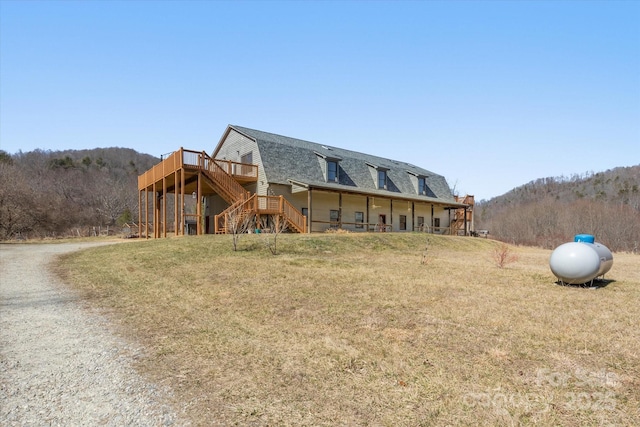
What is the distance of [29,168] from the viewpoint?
242 feet

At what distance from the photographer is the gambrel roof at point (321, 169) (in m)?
25.2

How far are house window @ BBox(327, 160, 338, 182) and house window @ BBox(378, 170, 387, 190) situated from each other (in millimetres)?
4527

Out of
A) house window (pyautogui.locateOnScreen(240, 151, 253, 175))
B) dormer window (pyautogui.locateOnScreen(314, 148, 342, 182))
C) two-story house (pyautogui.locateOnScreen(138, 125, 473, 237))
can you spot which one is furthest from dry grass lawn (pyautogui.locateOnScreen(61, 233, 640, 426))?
dormer window (pyautogui.locateOnScreen(314, 148, 342, 182))

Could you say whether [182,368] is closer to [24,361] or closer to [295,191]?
[24,361]

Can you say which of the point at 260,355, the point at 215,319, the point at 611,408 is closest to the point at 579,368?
the point at 611,408

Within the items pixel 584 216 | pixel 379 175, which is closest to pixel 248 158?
pixel 379 175

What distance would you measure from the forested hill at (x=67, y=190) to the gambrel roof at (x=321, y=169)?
2685 centimetres

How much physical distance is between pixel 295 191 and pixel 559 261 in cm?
1661

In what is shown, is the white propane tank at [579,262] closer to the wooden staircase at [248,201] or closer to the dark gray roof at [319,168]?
the wooden staircase at [248,201]

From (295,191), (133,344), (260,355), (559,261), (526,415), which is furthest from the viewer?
(295,191)

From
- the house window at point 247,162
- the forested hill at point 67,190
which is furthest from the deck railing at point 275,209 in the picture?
the forested hill at point 67,190

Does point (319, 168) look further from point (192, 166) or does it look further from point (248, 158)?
point (192, 166)

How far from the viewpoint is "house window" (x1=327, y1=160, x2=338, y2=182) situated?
1107 inches

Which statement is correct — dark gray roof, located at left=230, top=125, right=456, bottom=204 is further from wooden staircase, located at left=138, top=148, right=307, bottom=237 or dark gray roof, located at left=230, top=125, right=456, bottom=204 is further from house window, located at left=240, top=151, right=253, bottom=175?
wooden staircase, located at left=138, top=148, right=307, bottom=237
